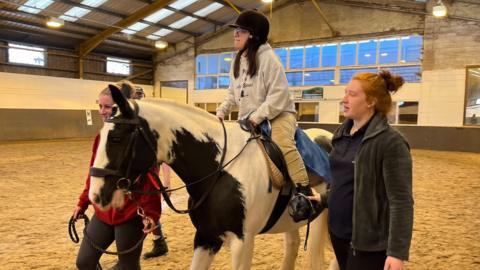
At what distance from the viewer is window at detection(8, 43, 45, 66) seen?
53.5 feet

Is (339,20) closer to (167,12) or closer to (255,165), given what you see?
(167,12)

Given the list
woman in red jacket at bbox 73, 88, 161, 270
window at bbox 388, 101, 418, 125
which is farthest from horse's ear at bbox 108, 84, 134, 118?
window at bbox 388, 101, 418, 125

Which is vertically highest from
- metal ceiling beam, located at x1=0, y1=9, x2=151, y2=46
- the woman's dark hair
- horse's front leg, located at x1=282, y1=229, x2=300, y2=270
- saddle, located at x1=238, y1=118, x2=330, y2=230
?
metal ceiling beam, located at x1=0, y1=9, x2=151, y2=46

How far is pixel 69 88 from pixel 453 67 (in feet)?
55.3

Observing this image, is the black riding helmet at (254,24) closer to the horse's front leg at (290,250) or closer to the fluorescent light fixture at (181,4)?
the horse's front leg at (290,250)

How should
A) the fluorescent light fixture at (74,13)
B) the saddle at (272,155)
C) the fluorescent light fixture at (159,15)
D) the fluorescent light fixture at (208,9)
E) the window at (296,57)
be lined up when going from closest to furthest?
the saddle at (272,155) < the fluorescent light fixture at (74,13) < the fluorescent light fixture at (159,15) < the fluorescent light fixture at (208,9) < the window at (296,57)

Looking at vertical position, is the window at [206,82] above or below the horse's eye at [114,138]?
above

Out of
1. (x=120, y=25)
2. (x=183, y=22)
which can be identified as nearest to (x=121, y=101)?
(x=120, y=25)

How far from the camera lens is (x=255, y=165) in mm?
2248

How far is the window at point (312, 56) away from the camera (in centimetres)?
1789

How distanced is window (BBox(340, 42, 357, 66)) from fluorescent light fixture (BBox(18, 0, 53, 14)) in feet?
40.6

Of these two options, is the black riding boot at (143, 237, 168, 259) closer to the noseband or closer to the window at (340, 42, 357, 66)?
the noseband

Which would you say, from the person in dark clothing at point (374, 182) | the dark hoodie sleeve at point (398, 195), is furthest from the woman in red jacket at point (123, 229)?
the dark hoodie sleeve at point (398, 195)

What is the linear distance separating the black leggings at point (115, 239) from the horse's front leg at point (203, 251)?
35cm
